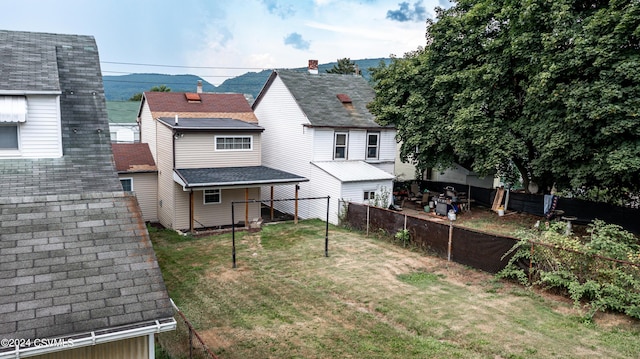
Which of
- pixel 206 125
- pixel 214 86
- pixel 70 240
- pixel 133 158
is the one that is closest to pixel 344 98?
pixel 206 125

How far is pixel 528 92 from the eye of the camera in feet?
57.8

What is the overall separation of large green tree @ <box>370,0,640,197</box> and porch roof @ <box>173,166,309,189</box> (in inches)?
296

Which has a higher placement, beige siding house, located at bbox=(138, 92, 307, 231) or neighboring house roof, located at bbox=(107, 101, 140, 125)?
neighboring house roof, located at bbox=(107, 101, 140, 125)

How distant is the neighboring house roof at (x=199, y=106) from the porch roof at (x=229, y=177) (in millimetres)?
4787

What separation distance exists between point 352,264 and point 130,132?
30.3 meters

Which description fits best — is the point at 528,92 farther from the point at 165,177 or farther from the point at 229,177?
the point at 165,177

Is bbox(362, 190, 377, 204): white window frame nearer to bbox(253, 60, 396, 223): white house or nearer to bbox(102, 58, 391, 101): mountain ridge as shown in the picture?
bbox(253, 60, 396, 223): white house

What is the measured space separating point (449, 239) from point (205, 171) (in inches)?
445

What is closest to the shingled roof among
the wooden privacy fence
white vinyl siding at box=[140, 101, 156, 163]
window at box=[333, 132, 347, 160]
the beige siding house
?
the beige siding house

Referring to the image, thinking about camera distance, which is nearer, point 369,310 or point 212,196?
point 369,310

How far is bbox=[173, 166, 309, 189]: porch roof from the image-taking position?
18.0 metres

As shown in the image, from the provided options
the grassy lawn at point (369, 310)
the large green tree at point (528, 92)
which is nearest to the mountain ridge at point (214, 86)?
the large green tree at point (528, 92)

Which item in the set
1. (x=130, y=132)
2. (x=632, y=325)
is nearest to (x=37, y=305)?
(x=632, y=325)

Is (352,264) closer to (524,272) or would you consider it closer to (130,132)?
(524,272)
